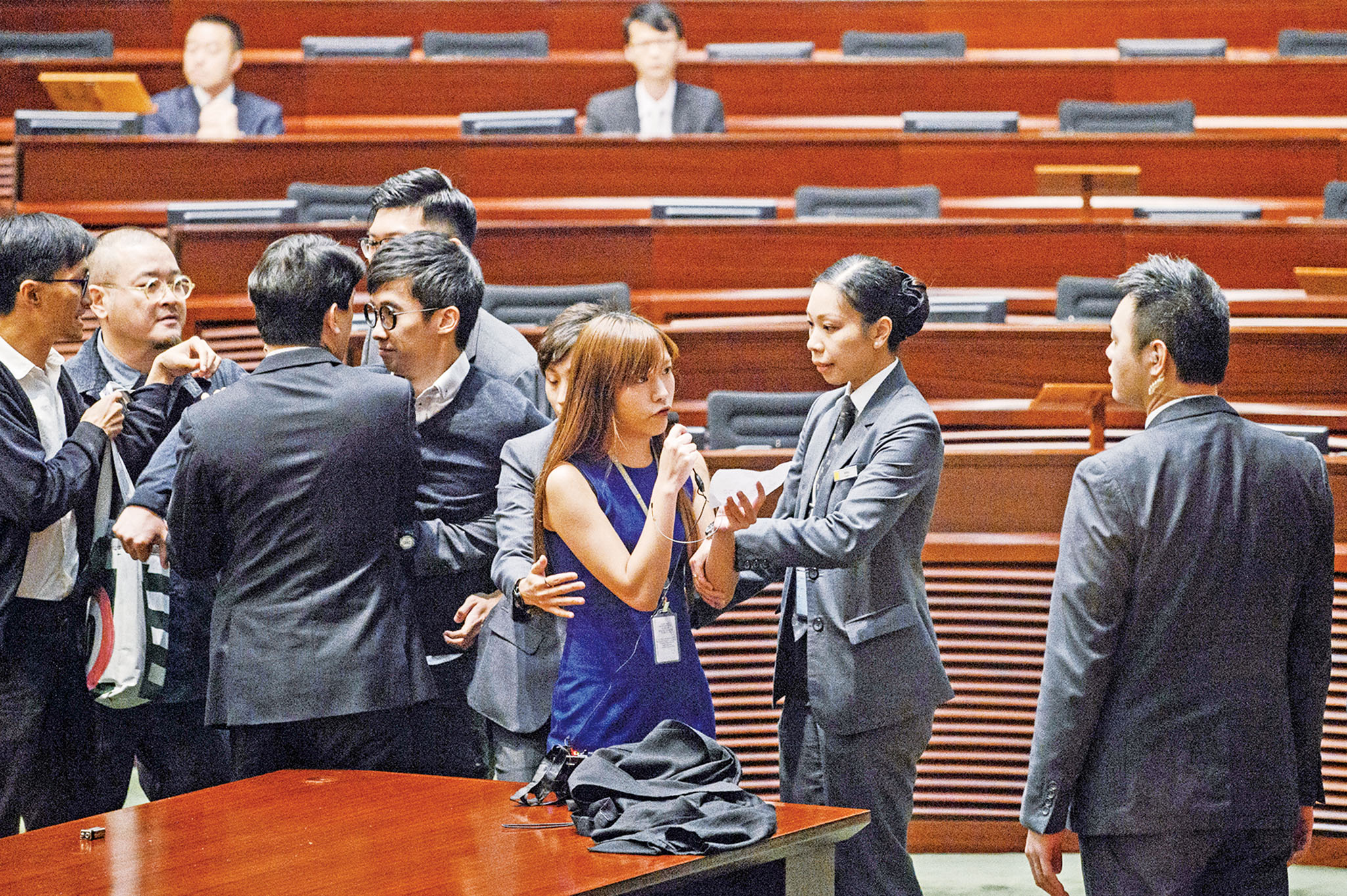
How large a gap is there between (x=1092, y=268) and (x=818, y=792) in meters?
2.29

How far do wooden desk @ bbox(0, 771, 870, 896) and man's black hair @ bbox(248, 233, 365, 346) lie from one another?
0.55 m

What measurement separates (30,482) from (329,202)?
7.17ft

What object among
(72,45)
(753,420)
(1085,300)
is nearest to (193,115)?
(72,45)

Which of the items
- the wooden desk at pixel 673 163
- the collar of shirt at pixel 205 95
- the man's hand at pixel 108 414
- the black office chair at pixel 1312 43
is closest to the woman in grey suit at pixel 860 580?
the man's hand at pixel 108 414

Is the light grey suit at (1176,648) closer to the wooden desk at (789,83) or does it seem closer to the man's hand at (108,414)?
the man's hand at (108,414)

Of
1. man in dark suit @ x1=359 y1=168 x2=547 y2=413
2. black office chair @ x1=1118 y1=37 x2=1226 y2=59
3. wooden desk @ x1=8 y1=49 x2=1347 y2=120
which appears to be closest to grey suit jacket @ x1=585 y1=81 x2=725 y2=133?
wooden desk @ x1=8 y1=49 x2=1347 y2=120

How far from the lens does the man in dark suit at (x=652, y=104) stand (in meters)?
4.68

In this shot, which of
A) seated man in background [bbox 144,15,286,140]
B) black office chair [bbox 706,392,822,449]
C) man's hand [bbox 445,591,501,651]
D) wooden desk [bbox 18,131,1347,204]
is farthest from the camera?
seated man in background [bbox 144,15,286,140]

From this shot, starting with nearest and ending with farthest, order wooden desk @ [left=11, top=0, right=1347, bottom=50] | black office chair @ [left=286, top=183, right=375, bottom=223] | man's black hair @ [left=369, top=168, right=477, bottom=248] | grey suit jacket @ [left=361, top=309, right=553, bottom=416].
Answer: grey suit jacket @ [left=361, top=309, right=553, bottom=416] → man's black hair @ [left=369, top=168, right=477, bottom=248] → black office chair @ [left=286, top=183, right=375, bottom=223] → wooden desk @ [left=11, top=0, right=1347, bottom=50]

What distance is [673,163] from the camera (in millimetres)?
4266

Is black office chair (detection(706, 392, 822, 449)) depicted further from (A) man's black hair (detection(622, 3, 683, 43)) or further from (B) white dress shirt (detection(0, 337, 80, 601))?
(A) man's black hair (detection(622, 3, 683, 43))

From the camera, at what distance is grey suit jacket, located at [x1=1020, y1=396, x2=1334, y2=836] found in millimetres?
1524

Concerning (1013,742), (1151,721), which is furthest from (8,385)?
(1013,742)

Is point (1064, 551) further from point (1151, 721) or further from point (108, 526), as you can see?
point (108, 526)
